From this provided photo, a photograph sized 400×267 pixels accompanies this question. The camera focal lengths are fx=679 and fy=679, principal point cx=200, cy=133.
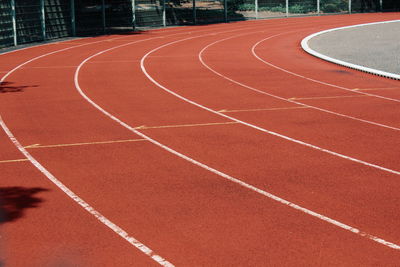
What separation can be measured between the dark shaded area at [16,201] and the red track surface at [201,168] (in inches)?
1.2

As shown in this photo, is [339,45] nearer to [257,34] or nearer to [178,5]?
[257,34]

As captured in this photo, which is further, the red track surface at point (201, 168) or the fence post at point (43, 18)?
the fence post at point (43, 18)

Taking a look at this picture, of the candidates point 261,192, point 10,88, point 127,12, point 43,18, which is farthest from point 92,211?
point 127,12

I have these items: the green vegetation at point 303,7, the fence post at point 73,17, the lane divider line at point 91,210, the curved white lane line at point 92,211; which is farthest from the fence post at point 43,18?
the curved white lane line at point 92,211

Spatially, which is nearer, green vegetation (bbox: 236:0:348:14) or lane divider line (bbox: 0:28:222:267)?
lane divider line (bbox: 0:28:222:267)

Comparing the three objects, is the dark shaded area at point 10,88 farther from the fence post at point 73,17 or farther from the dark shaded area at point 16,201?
the fence post at point 73,17

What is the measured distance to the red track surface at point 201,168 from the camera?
24.4 ft

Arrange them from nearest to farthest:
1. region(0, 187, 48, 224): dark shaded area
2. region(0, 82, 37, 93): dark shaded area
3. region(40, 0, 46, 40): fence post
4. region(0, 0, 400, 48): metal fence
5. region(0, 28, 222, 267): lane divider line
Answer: region(0, 28, 222, 267): lane divider line, region(0, 187, 48, 224): dark shaded area, region(0, 82, 37, 93): dark shaded area, region(0, 0, 400, 48): metal fence, region(40, 0, 46, 40): fence post

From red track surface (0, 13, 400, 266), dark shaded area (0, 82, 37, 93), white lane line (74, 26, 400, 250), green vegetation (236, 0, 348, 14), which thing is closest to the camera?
red track surface (0, 13, 400, 266)

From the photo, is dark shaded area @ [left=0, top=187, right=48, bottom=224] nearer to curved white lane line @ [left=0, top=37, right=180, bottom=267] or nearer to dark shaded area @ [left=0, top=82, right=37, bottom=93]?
curved white lane line @ [left=0, top=37, right=180, bottom=267]

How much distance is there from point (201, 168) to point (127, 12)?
30355 mm

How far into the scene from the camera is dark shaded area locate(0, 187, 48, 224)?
8.46 metres

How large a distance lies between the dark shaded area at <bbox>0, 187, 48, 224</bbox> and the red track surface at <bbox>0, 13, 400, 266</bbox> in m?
0.03

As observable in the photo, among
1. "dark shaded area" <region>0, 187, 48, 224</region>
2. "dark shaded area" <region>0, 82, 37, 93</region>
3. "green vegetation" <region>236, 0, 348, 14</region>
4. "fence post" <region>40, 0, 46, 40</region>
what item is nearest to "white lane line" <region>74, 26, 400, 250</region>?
"dark shaded area" <region>0, 187, 48, 224</region>
